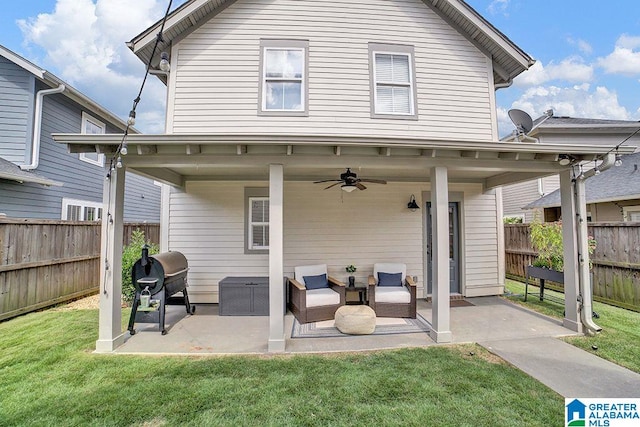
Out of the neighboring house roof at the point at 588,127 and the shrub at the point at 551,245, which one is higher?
the neighboring house roof at the point at 588,127

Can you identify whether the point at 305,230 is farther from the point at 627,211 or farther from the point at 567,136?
the point at 567,136

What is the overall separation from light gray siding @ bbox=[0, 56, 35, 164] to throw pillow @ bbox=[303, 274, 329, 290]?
8.14 metres

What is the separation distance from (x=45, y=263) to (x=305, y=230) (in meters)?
5.26

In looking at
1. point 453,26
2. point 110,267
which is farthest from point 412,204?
point 110,267

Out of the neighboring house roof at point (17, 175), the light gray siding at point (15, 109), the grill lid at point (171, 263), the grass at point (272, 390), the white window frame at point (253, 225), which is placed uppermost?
the light gray siding at point (15, 109)

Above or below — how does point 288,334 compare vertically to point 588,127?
below

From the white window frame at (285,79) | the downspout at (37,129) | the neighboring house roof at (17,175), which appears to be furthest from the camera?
the downspout at (37,129)

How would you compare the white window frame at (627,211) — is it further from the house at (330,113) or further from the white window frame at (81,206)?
the white window frame at (81,206)

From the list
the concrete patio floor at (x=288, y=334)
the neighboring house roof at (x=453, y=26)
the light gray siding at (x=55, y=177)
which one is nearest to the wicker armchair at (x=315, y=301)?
the concrete patio floor at (x=288, y=334)

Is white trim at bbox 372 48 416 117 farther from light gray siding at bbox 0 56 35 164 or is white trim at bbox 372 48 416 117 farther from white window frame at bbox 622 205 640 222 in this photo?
light gray siding at bbox 0 56 35 164

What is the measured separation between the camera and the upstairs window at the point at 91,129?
9.90 metres

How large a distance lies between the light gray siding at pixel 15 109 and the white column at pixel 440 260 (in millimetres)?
10054

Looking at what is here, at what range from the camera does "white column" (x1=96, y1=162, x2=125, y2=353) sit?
13.9 feet

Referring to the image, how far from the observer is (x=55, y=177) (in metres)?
8.81
